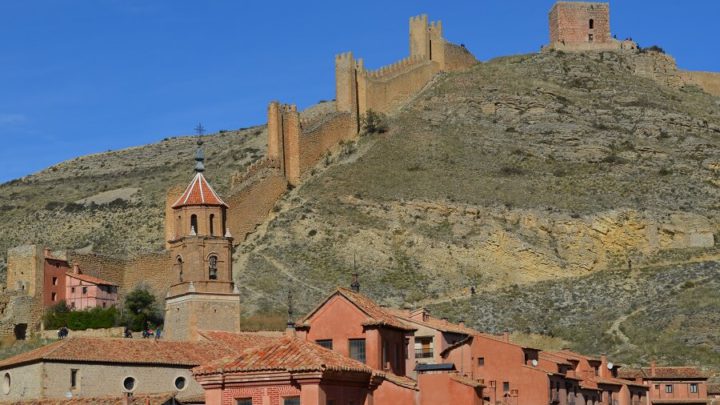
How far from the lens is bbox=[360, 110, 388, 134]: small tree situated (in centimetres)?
10312

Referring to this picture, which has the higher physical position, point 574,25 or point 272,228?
point 574,25

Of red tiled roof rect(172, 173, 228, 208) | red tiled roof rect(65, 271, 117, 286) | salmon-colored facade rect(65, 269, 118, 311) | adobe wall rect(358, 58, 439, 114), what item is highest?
adobe wall rect(358, 58, 439, 114)

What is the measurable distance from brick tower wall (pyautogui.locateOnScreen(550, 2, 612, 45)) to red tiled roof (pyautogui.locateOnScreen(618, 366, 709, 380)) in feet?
183

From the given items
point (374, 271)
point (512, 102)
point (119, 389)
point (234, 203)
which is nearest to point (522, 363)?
point (119, 389)

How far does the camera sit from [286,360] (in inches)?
1090

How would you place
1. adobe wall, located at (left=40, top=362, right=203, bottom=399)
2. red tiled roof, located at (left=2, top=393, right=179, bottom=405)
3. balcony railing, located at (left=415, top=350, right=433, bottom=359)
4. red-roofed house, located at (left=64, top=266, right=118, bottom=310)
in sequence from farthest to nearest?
red-roofed house, located at (left=64, top=266, right=118, bottom=310)
adobe wall, located at (left=40, top=362, right=203, bottom=399)
balcony railing, located at (left=415, top=350, right=433, bottom=359)
red tiled roof, located at (left=2, top=393, right=179, bottom=405)

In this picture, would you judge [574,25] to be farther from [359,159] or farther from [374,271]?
[374,271]

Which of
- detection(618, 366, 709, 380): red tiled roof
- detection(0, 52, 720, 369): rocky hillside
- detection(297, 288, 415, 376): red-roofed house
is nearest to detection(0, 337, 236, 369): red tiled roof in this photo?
detection(297, 288, 415, 376): red-roofed house

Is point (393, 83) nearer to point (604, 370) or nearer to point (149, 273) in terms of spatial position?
point (149, 273)

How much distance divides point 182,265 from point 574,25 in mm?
62273


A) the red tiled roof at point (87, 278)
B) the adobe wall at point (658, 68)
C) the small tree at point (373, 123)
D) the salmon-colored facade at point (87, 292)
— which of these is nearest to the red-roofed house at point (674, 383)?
the salmon-colored facade at point (87, 292)

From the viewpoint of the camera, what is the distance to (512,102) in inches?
4254

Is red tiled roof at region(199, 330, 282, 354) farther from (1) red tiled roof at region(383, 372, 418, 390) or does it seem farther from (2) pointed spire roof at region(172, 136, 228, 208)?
(1) red tiled roof at region(383, 372, 418, 390)

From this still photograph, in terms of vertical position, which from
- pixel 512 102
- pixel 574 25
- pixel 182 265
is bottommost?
pixel 182 265
